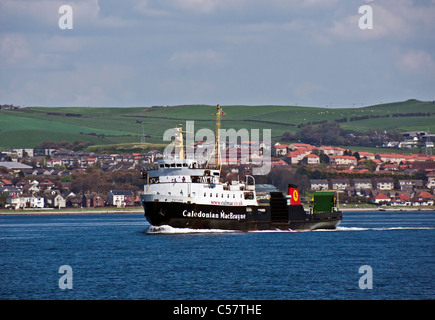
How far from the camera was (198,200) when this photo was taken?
246 feet

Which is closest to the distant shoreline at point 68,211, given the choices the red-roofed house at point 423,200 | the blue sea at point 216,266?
the red-roofed house at point 423,200

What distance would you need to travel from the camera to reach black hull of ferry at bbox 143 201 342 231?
73938 millimetres

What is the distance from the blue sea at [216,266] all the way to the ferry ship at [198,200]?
1.54 metres

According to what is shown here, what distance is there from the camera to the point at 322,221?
89438mm

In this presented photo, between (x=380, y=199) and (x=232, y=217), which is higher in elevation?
(x=380, y=199)

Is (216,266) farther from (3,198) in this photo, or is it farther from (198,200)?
(3,198)

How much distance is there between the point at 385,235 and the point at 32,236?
38.2 meters

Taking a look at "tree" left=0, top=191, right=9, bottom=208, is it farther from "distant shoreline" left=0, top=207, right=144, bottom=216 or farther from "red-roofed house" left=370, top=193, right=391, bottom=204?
"red-roofed house" left=370, top=193, right=391, bottom=204

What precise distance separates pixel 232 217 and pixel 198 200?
17.1 ft

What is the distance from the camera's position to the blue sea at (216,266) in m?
43.7

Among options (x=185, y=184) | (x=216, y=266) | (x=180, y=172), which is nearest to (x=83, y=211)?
(x=180, y=172)

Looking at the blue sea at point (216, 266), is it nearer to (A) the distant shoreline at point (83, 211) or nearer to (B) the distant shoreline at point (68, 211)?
(B) the distant shoreline at point (68, 211)

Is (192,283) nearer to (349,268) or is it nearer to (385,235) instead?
(349,268)
